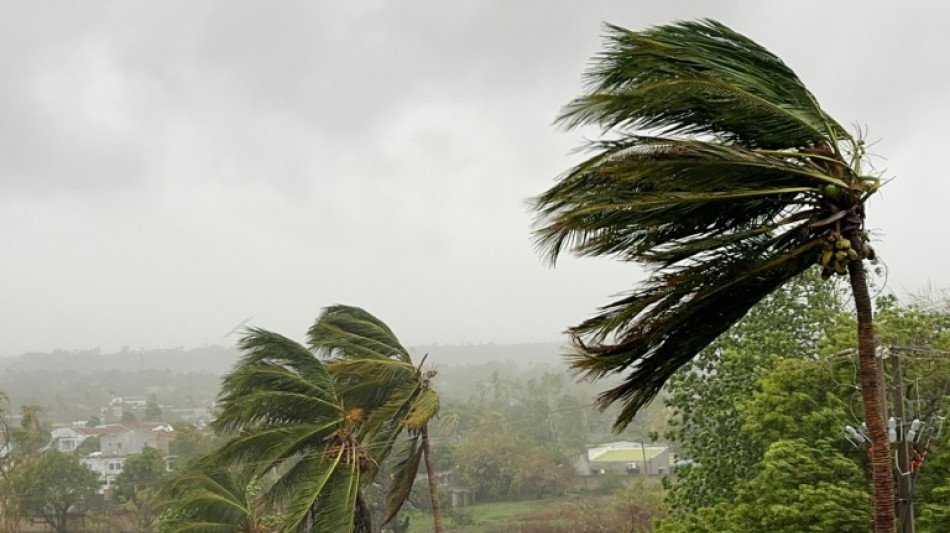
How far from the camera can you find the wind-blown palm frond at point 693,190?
3.55 m

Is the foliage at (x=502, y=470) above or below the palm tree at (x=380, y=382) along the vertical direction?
below

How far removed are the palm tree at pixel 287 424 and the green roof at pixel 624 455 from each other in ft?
160

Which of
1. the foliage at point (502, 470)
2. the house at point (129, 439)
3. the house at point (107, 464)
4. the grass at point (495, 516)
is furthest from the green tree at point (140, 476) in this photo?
the house at point (129, 439)

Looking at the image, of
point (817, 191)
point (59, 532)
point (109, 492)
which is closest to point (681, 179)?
point (817, 191)

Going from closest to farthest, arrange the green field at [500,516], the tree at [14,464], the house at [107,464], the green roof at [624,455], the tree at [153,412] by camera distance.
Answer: the tree at [14,464], the green field at [500,516], the house at [107,464], the green roof at [624,455], the tree at [153,412]

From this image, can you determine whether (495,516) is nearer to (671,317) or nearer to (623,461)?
(623,461)

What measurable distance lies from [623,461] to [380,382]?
4801 centimetres

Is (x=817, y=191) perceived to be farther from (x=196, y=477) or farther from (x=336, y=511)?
(x=196, y=477)

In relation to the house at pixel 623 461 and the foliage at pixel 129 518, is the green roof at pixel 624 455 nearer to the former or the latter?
the house at pixel 623 461

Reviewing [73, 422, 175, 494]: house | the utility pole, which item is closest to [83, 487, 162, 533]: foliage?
Answer: [73, 422, 175, 494]: house

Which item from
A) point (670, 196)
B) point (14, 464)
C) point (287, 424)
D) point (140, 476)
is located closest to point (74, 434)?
point (14, 464)

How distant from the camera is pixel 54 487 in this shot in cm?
3828

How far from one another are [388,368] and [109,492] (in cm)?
3895

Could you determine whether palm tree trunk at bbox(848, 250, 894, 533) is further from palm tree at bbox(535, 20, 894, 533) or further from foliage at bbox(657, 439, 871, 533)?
foliage at bbox(657, 439, 871, 533)
